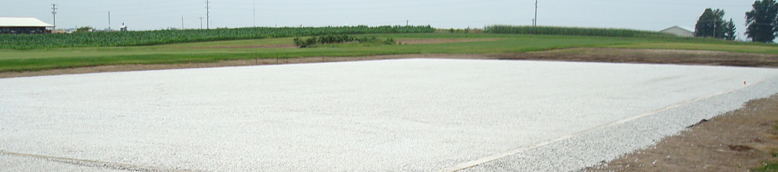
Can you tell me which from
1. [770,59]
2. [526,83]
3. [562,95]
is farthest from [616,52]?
[562,95]

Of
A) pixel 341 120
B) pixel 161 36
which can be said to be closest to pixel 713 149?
pixel 341 120

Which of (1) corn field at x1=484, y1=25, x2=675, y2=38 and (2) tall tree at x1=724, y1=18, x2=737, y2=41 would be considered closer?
(1) corn field at x1=484, y1=25, x2=675, y2=38

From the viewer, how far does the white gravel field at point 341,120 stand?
7.45 meters

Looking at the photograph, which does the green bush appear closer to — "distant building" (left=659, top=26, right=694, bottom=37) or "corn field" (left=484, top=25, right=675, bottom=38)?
"corn field" (left=484, top=25, right=675, bottom=38)

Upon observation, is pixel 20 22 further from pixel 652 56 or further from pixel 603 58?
pixel 652 56

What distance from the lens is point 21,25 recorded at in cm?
9819

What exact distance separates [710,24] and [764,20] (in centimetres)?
1348

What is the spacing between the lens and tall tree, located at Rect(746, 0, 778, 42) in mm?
104938

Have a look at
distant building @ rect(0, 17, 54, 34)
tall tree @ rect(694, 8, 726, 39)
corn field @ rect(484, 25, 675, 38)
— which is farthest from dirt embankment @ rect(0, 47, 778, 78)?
tall tree @ rect(694, 8, 726, 39)

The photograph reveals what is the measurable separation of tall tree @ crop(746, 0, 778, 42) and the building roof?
12329 cm

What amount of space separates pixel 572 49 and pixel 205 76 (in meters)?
24.4

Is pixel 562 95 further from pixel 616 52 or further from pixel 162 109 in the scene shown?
pixel 616 52

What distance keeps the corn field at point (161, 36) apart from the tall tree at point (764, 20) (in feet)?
206

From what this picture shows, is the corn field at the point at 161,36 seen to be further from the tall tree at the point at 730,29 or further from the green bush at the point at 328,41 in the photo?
the tall tree at the point at 730,29
